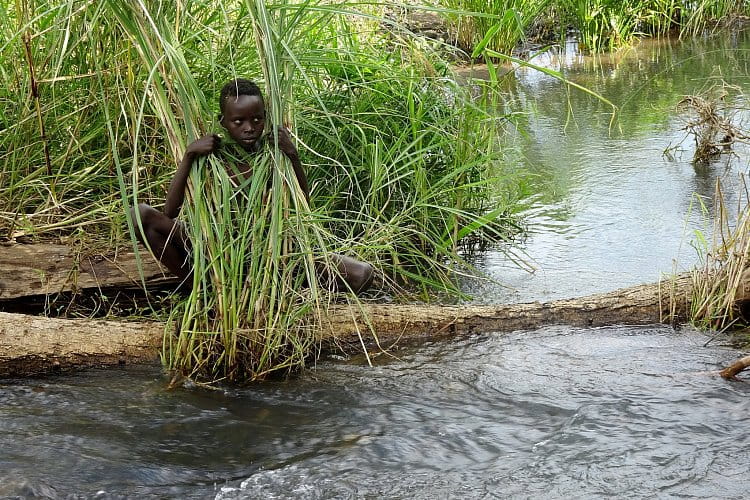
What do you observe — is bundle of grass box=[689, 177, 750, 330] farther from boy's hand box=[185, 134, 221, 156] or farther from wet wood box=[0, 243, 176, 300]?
wet wood box=[0, 243, 176, 300]

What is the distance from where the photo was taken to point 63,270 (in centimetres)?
379

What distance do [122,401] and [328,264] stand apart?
0.87 meters

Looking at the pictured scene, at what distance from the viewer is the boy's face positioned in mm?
3391

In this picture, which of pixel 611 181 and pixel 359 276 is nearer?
pixel 359 276

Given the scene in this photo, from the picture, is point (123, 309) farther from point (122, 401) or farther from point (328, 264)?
point (328, 264)

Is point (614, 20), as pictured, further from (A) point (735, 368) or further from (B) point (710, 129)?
(A) point (735, 368)

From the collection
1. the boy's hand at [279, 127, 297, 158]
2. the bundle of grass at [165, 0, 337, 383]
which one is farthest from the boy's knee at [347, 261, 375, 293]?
the boy's hand at [279, 127, 297, 158]

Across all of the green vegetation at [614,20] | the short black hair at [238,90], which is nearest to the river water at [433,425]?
the short black hair at [238,90]

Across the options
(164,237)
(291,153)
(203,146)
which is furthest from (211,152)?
(164,237)

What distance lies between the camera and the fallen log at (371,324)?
11.2ft

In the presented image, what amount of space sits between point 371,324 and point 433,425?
618 millimetres

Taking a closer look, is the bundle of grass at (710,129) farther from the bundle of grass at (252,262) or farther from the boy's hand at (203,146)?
the boy's hand at (203,146)

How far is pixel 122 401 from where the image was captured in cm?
331

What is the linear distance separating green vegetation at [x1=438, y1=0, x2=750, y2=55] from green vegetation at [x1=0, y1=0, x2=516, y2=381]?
451cm
